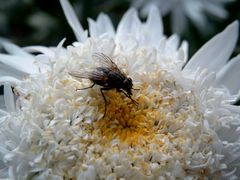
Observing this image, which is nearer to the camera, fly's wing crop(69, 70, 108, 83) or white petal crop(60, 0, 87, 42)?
fly's wing crop(69, 70, 108, 83)

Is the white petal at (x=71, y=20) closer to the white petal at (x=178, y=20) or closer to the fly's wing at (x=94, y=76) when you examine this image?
the fly's wing at (x=94, y=76)

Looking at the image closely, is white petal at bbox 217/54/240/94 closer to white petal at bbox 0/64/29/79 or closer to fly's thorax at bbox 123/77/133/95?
fly's thorax at bbox 123/77/133/95

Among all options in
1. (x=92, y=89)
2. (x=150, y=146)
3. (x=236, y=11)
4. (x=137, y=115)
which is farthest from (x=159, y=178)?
(x=236, y=11)

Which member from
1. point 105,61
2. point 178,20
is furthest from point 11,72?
point 178,20

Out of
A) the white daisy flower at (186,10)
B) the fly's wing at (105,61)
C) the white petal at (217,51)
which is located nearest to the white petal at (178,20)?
the white daisy flower at (186,10)

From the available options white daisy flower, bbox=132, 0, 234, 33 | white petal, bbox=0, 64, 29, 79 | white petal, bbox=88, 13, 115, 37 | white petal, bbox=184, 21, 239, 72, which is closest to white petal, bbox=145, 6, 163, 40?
white petal, bbox=88, 13, 115, 37
